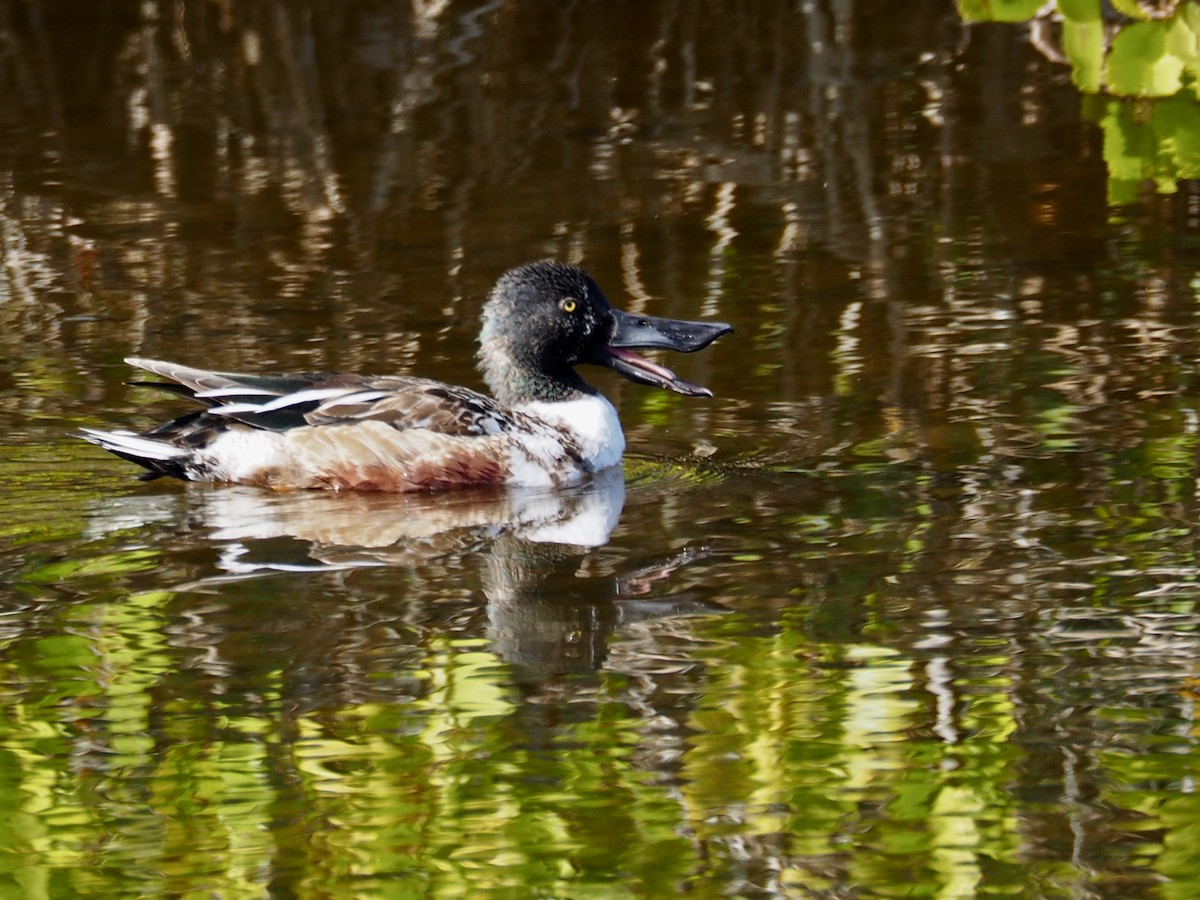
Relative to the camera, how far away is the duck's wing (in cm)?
897

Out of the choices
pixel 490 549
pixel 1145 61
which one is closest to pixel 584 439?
pixel 490 549

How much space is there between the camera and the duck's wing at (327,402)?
8.97 metres

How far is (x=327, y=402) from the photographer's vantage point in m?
9.02

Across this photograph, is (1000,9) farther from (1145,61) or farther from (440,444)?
(440,444)

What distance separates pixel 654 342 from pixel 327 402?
152 centimetres

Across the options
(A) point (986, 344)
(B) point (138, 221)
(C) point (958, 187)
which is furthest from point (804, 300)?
(B) point (138, 221)

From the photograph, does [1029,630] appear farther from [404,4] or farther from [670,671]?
[404,4]

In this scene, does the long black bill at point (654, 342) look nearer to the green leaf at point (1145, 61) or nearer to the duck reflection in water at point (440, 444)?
the duck reflection in water at point (440, 444)

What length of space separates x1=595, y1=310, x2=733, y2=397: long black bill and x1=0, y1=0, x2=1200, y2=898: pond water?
243 mm

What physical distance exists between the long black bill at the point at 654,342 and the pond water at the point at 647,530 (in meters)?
0.24

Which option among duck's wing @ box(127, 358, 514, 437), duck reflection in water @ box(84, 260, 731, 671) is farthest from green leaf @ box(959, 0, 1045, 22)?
duck's wing @ box(127, 358, 514, 437)

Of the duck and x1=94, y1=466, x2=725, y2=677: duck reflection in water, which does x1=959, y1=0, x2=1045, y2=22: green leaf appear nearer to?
the duck

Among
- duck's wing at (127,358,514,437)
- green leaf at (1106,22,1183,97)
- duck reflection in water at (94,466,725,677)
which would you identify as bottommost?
duck reflection in water at (94,466,725,677)

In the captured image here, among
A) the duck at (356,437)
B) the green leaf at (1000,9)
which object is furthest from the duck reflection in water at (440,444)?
the green leaf at (1000,9)
